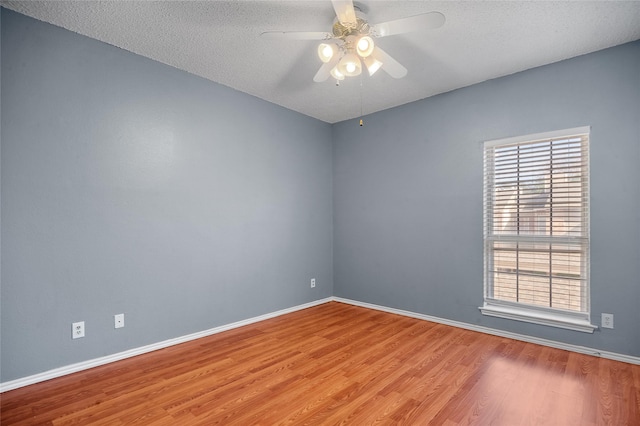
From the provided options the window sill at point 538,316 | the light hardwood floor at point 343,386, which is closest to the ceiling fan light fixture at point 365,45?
Result: the light hardwood floor at point 343,386

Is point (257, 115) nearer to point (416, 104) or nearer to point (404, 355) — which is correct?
point (416, 104)

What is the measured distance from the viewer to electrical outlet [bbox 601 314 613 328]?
2668 millimetres

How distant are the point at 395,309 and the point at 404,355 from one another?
4.24 ft

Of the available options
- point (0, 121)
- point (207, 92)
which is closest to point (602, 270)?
point (207, 92)

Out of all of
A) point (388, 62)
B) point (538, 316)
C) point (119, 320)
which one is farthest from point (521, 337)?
point (119, 320)

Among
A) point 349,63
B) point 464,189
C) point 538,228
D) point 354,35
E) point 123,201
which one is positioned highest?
point 354,35

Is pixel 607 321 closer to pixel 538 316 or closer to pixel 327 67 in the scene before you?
pixel 538 316

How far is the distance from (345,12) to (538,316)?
313 centimetres

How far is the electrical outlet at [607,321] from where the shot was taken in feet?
8.75

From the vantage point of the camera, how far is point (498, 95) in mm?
3285

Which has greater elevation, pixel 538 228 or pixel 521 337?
pixel 538 228

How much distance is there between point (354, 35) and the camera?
7.01 ft

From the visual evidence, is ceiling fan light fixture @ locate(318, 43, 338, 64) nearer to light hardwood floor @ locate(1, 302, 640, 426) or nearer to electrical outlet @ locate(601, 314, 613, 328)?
light hardwood floor @ locate(1, 302, 640, 426)

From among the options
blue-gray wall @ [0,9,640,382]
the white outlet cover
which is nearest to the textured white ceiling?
blue-gray wall @ [0,9,640,382]
